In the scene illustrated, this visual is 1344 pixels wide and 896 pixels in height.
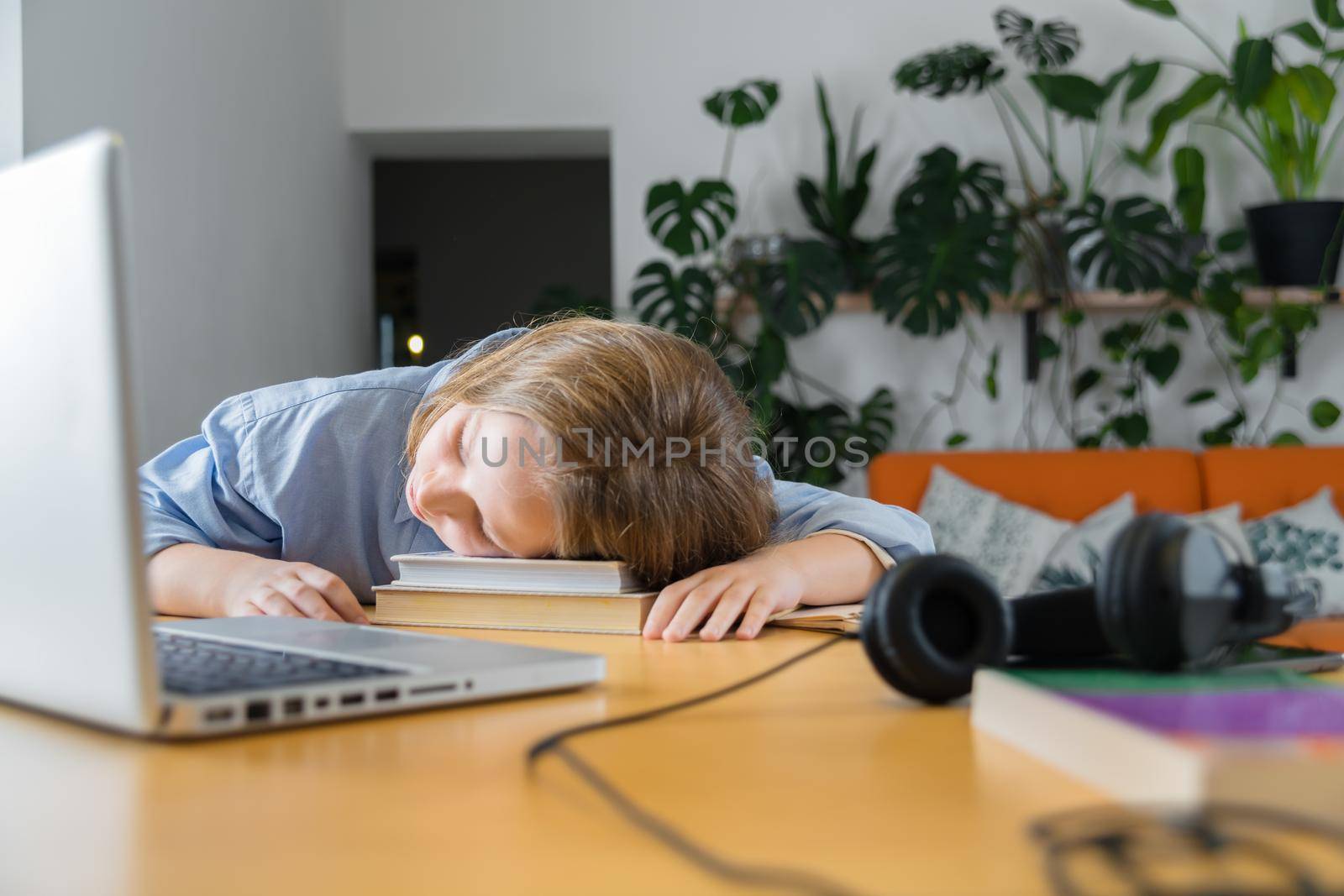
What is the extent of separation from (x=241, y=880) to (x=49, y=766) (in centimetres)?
17

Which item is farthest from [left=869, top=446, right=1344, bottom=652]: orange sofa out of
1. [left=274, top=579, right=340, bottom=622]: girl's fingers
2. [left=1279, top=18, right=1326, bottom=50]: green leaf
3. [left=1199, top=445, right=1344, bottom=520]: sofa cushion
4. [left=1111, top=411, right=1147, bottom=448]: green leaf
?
[left=274, top=579, right=340, bottom=622]: girl's fingers

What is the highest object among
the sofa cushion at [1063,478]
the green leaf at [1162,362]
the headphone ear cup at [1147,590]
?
the green leaf at [1162,362]

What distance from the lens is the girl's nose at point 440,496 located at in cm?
98

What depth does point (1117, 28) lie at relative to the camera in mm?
3607

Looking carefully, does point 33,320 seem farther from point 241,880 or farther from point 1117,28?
point 1117,28

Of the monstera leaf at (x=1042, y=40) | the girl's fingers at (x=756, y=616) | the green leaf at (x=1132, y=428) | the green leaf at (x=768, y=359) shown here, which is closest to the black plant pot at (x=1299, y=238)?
the green leaf at (x=1132, y=428)

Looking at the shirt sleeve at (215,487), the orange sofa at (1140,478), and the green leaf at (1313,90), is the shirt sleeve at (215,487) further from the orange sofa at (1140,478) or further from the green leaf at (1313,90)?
the green leaf at (1313,90)

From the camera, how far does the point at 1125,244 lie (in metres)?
3.27

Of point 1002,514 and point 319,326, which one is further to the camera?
point 319,326

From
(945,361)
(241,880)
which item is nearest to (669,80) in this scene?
(945,361)

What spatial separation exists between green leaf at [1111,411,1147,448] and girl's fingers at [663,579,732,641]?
2.68 metres

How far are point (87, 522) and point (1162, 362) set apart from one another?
3323 mm

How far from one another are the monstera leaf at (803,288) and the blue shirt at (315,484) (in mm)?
1979

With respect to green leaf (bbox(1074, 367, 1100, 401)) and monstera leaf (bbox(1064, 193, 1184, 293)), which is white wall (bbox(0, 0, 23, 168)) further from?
green leaf (bbox(1074, 367, 1100, 401))
